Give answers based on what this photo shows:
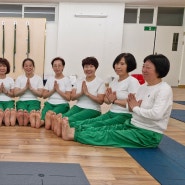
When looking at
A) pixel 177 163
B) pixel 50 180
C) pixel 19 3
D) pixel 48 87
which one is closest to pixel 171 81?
pixel 19 3

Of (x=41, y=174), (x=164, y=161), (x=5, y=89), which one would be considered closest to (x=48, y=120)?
(x=5, y=89)

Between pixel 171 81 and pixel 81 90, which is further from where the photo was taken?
pixel 171 81

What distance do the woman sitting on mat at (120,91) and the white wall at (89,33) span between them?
5.59m

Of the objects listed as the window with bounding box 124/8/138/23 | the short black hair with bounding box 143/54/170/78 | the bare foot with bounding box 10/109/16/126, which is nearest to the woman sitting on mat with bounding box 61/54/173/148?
the short black hair with bounding box 143/54/170/78

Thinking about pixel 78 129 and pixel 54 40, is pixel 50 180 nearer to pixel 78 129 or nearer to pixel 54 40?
pixel 78 129

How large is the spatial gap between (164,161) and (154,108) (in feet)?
1.60

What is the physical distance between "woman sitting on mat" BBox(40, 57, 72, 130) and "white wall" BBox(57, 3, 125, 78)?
507cm

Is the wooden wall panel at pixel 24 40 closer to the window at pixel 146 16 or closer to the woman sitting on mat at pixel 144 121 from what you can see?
the window at pixel 146 16

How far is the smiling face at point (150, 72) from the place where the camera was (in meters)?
2.48

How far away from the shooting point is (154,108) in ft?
7.84

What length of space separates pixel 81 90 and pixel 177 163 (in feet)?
4.71

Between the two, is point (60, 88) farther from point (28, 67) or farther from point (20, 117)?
point (20, 117)

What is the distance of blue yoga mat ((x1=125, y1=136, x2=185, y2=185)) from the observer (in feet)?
6.43

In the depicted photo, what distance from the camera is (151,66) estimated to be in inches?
97.5
